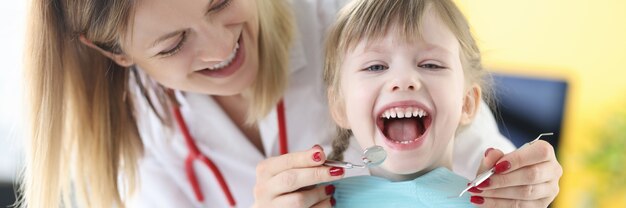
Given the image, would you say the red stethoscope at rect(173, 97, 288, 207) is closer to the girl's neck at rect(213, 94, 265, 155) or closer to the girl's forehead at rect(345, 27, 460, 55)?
the girl's neck at rect(213, 94, 265, 155)

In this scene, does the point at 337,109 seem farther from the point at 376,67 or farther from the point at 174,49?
the point at 174,49

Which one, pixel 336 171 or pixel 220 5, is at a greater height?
pixel 220 5

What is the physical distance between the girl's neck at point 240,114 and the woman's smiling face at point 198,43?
0.25 feet

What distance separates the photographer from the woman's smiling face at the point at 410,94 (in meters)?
0.57

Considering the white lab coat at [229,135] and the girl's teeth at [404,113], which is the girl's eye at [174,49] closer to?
the white lab coat at [229,135]

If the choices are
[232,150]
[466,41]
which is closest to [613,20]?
[466,41]

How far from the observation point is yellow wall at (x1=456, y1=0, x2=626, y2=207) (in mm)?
695

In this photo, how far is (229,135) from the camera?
0.90m

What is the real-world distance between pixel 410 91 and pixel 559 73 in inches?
14.1

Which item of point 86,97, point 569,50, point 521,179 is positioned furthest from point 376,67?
point 86,97

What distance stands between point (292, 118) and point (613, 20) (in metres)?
0.34

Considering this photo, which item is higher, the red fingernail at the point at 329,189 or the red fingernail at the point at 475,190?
the red fingernail at the point at 329,189

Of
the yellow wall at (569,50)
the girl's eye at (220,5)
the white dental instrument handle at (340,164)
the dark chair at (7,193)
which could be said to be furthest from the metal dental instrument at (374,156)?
the dark chair at (7,193)

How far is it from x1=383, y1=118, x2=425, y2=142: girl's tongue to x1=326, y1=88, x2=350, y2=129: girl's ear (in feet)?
0.13
